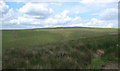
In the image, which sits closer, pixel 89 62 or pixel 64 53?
pixel 89 62

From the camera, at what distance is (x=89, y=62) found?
21.8 ft

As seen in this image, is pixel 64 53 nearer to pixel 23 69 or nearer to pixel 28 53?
pixel 28 53

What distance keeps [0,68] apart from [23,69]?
0.96m

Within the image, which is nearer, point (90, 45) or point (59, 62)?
point (59, 62)

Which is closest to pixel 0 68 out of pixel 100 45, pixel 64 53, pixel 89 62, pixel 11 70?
pixel 11 70

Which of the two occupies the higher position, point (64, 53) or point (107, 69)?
point (64, 53)

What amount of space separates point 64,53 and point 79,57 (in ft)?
3.13

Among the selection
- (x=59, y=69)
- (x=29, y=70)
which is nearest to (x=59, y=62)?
(x=59, y=69)

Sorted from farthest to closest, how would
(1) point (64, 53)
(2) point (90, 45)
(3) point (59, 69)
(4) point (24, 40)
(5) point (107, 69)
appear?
(4) point (24, 40)
(2) point (90, 45)
(1) point (64, 53)
(5) point (107, 69)
(3) point (59, 69)

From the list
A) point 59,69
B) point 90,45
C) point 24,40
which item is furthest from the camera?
point 24,40

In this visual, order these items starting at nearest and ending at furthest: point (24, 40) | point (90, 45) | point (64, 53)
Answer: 1. point (64, 53)
2. point (90, 45)
3. point (24, 40)

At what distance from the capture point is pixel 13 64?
5223mm

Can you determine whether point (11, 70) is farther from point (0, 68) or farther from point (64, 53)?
point (64, 53)

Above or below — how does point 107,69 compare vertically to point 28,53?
below
